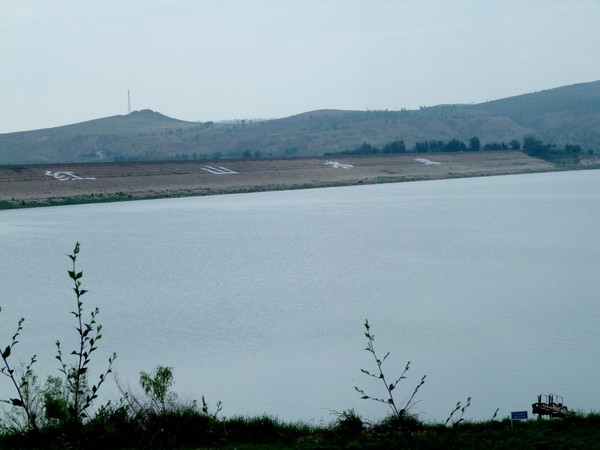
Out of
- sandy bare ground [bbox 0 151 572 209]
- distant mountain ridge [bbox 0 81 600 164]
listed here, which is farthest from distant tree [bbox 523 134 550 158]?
distant mountain ridge [bbox 0 81 600 164]

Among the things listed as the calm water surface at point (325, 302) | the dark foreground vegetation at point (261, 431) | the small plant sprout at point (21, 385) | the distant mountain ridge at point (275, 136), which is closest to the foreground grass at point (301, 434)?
the dark foreground vegetation at point (261, 431)

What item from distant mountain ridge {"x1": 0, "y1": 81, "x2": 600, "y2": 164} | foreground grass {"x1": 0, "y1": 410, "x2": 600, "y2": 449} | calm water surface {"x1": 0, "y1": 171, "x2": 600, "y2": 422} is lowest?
calm water surface {"x1": 0, "y1": 171, "x2": 600, "y2": 422}

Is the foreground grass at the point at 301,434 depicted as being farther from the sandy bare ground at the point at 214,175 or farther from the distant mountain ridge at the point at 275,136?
the distant mountain ridge at the point at 275,136

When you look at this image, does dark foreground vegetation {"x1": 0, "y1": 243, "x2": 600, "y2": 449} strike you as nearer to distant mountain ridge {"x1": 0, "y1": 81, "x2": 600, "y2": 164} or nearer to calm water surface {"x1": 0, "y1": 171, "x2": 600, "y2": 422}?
calm water surface {"x1": 0, "y1": 171, "x2": 600, "y2": 422}

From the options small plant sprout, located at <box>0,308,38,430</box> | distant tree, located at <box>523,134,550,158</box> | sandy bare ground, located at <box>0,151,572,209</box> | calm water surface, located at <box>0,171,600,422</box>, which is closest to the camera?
small plant sprout, located at <box>0,308,38,430</box>

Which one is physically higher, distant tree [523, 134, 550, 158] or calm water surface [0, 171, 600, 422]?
distant tree [523, 134, 550, 158]

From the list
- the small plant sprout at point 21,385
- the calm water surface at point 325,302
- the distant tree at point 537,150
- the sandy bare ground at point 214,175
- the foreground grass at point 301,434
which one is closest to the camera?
the small plant sprout at point 21,385

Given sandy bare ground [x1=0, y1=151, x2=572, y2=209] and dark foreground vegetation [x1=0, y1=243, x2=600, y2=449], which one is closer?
dark foreground vegetation [x1=0, y1=243, x2=600, y2=449]
